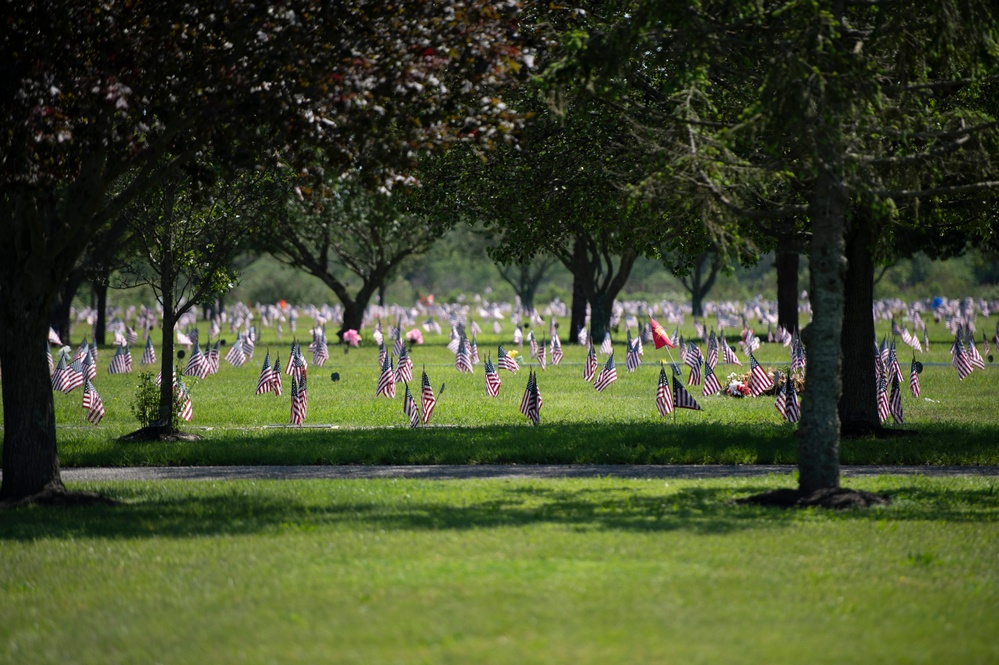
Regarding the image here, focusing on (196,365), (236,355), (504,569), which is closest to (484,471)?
(504,569)

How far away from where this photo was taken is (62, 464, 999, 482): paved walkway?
1453cm

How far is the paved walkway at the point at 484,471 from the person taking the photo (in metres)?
14.5


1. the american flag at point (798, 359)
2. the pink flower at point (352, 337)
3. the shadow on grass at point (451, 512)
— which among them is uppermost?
the pink flower at point (352, 337)

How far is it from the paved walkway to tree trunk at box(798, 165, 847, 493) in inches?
111

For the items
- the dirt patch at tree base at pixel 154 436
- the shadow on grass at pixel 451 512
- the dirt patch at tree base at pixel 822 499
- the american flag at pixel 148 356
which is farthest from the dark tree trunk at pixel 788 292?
the dirt patch at tree base at pixel 822 499

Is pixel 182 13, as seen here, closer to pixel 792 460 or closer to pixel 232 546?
pixel 232 546

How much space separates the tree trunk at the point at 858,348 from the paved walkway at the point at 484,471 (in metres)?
2.72

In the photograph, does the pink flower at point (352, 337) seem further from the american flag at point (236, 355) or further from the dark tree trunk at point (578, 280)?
the american flag at point (236, 355)

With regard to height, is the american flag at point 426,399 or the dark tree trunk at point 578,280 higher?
the dark tree trunk at point 578,280

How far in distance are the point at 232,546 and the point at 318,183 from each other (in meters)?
3.70

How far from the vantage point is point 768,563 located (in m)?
8.69

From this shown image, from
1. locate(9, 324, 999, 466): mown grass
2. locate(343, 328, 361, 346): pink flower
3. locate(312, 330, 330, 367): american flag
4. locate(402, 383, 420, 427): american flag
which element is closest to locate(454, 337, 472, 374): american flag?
locate(9, 324, 999, 466): mown grass

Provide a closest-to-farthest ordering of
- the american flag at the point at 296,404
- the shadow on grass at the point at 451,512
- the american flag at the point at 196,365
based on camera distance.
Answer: the shadow on grass at the point at 451,512 → the american flag at the point at 296,404 → the american flag at the point at 196,365

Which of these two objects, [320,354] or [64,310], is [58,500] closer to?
[320,354]
